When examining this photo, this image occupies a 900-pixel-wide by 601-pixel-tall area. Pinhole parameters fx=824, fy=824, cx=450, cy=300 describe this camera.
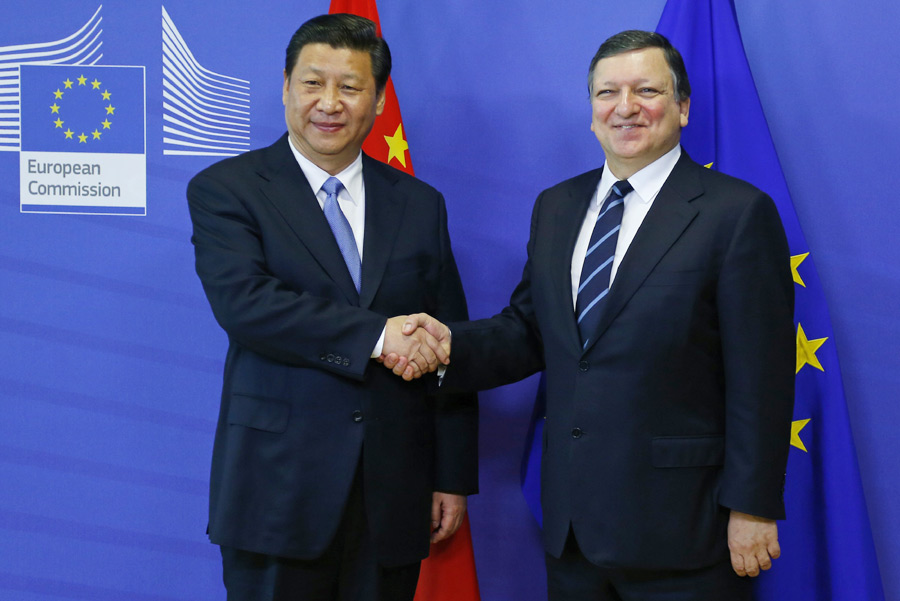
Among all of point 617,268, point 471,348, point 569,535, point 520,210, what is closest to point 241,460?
point 471,348

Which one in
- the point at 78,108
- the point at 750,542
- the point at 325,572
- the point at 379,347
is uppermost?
the point at 78,108

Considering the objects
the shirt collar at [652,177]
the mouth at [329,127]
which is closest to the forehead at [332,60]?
the mouth at [329,127]

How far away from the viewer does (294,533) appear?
178 centimetres

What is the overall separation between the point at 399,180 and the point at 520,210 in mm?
692

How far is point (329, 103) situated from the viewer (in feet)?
6.30

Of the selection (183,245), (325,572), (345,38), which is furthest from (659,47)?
(183,245)

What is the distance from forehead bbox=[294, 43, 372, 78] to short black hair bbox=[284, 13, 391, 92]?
13 millimetres

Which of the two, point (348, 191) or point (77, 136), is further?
point (77, 136)

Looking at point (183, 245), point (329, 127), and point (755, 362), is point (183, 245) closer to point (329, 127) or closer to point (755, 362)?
point (329, 127)

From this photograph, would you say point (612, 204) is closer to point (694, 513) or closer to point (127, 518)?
point (694, 513)

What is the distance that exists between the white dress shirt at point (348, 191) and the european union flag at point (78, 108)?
0.84 m

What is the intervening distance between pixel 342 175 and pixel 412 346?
1.55 feet

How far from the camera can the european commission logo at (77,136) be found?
8.26 ft

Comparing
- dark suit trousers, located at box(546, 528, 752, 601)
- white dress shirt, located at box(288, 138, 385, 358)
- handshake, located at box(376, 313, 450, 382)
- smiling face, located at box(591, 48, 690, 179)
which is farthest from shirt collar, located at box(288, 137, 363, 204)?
dark suit trousers, located at box(546, 528, 752, 601)
